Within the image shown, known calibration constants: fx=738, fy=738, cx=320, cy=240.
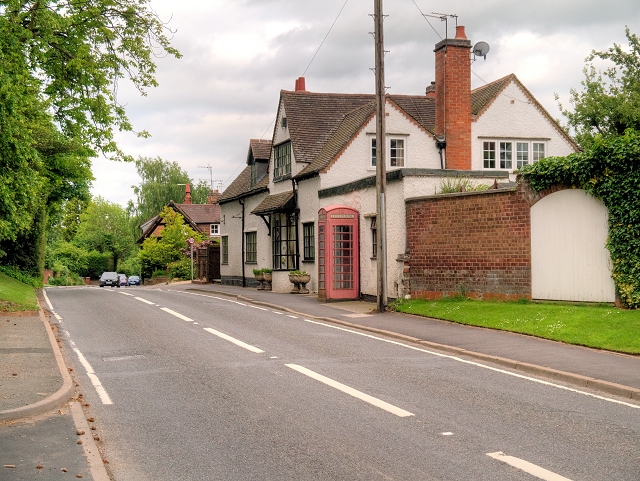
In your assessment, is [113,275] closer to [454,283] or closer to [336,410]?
[454,283]

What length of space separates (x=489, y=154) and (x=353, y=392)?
23266mm

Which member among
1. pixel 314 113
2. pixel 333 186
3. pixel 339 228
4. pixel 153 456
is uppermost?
pixel 314 113

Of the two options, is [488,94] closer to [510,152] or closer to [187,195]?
[510,152]

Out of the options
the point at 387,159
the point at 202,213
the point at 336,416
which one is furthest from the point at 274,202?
the point at 202,213

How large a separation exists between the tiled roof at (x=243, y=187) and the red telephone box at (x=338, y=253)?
1196 cm

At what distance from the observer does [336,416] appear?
822cm

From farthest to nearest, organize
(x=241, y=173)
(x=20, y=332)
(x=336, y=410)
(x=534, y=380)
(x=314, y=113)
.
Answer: (x=241, y=173)
(x=314, y=113)
(x=20, y=332)
(x=534, y=380)
(x=336, y=410)

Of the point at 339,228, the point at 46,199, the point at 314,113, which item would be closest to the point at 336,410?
the point at 339,228

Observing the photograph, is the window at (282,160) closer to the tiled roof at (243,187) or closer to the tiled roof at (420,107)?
the tiled roof at (243,187)

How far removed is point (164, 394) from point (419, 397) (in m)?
3.29

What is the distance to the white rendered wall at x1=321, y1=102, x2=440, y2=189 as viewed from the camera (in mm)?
29078

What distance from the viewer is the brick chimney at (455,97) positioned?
27547mm

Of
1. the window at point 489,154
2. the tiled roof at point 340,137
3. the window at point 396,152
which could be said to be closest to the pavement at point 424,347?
the tiled roof at point 340,137

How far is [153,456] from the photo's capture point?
22.3 ft
